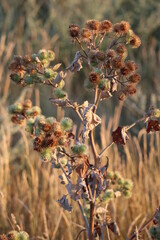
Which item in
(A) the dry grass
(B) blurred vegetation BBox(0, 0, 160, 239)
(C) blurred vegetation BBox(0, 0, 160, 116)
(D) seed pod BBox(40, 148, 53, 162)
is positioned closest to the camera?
(D) seed pod BBox(40, 148, 53, 162)

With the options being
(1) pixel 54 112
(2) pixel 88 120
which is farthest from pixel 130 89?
(1) pixel 54 112

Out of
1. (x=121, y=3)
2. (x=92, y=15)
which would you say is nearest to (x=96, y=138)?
(x=92, y=15)

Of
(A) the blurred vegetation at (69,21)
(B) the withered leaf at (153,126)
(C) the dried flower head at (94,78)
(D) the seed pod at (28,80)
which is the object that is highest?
(A) the blurred vegetation at (69,21)

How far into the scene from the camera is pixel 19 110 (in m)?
1.24

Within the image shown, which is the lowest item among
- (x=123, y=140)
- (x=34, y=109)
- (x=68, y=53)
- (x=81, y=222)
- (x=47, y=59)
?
(x=81, y=222)

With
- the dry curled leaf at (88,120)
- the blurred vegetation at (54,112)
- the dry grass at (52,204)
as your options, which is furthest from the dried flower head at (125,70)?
the dry grass at (52,204)

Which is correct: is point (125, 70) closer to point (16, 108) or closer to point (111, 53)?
point (111, 53)

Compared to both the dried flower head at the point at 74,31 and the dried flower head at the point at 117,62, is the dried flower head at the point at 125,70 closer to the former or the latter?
the dried flower head at the point at 117,62

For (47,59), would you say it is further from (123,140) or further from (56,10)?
(56,10)

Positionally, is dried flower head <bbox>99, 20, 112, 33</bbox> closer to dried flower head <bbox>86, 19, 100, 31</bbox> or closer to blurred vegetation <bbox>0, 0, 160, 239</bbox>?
dried flower head <bbox>86, 19, 100, 31</bbox>

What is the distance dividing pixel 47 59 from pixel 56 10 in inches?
213

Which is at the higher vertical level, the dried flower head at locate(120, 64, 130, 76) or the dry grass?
the dried flower head at locate(120, 64, 130, 76)

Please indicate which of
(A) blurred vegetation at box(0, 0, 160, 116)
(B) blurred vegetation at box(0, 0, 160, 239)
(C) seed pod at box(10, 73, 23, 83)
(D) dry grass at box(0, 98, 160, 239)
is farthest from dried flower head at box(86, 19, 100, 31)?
(A) blurred vegetation at box(0, 0, 160, 116)

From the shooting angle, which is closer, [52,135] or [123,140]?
[52,135]
